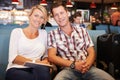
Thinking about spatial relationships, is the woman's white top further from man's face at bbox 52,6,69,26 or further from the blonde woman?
man's face at bbox 52,6,69,26

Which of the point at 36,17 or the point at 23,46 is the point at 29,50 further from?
the point at 36,17

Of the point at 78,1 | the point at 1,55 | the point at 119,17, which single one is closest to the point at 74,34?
the point at 1,55

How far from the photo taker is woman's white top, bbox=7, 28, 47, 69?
8.64 ft

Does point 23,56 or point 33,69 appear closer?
point 33,69

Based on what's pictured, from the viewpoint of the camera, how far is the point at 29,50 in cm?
271

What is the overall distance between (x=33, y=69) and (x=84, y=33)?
2.66ft

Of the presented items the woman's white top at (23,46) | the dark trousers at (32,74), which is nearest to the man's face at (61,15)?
the woman's white top at (23,46)

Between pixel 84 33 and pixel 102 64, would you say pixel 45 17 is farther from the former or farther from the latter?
pixel 102 64

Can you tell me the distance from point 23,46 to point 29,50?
8 cm

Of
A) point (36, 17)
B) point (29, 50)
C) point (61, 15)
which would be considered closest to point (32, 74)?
point (29, 50)

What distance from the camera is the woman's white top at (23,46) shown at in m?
2.63

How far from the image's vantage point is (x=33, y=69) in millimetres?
2457

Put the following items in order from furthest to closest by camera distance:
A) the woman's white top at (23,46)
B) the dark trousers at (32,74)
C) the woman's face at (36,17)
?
the woman's face at (36,17), the woman's white top at (23,46), the dark trousers at (32,74)

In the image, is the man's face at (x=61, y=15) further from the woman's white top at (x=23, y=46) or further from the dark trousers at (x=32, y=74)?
the dark trousers at (x=32, y=74)
